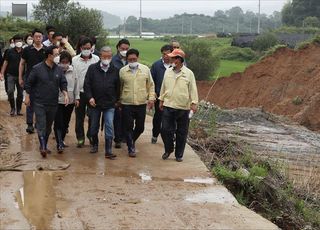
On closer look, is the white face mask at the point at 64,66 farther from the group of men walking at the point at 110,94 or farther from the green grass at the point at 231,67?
the green grass at the point at 231,67

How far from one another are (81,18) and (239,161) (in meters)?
25.0

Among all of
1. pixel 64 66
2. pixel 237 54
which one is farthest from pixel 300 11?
pixel 64 66

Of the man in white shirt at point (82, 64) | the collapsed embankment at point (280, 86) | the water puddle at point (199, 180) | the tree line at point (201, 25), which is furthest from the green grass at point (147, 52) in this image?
the tree line at point (201, 25)

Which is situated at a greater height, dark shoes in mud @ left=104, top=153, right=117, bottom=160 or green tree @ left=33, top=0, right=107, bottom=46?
green tree @ left=33, top=0, right=107, bottom=46

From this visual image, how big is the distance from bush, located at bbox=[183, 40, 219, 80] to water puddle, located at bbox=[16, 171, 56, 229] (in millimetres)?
28669

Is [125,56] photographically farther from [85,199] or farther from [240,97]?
[240,97]

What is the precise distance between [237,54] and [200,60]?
1514cm

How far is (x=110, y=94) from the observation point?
30.3ft

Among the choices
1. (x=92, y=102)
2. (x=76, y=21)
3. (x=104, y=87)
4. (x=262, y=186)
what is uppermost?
(x=76, y=21)

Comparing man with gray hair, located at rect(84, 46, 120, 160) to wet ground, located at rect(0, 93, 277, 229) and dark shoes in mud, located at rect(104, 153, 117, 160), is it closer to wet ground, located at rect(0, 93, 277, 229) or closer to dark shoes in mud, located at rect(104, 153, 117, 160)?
dark shoes in mud, located at rect(104, 153, 117, 160)

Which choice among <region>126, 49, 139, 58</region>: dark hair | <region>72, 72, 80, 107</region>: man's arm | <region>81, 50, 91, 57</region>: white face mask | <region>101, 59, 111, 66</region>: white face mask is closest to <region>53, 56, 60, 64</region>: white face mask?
<region>72, 72, 80, 107</region>: man's arm

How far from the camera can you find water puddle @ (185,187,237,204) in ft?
24.3

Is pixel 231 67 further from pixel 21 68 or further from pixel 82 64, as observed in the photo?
pixel 82 64

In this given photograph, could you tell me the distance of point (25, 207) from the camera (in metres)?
6.82
